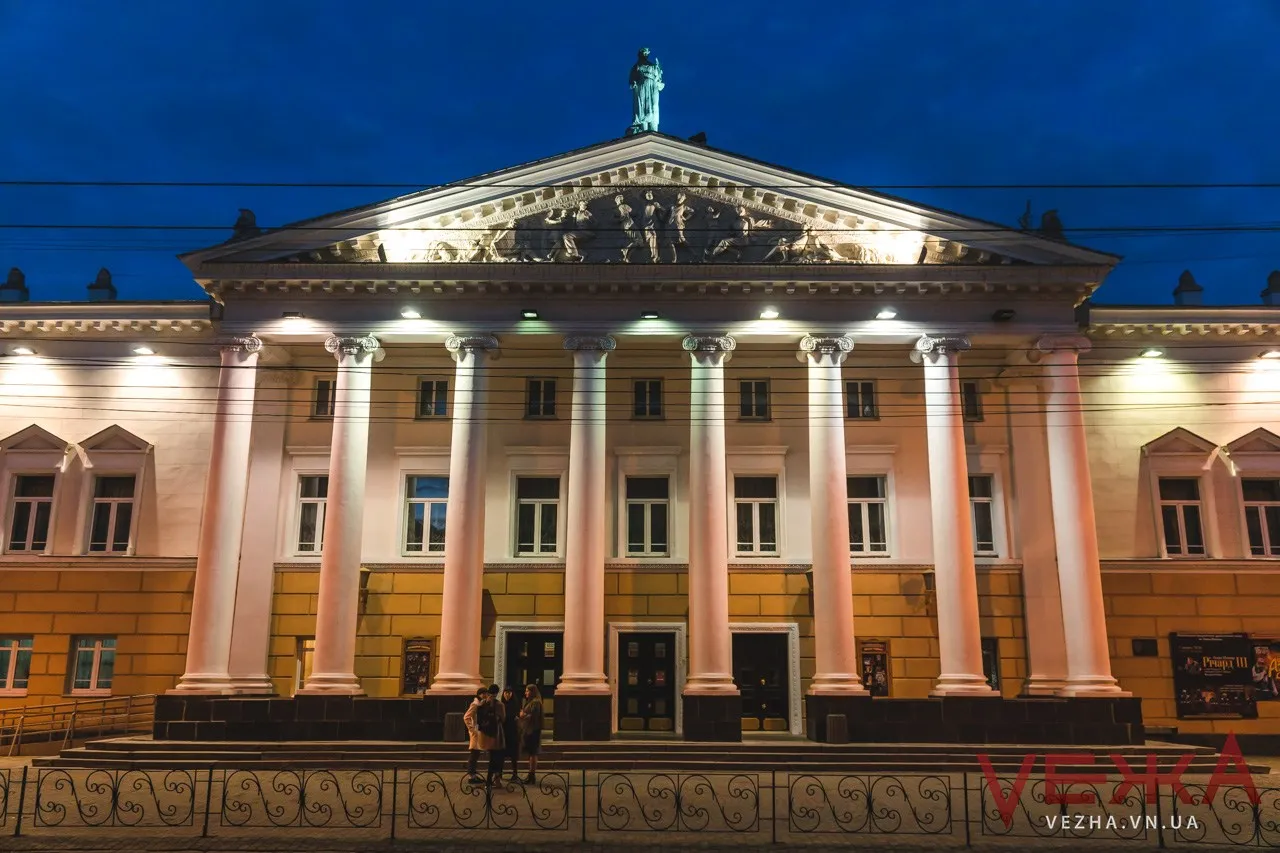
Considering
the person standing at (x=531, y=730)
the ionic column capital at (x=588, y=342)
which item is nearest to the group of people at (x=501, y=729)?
the person standing at (x=531, y=730)

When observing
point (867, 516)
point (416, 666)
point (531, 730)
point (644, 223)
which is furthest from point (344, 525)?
point (867, 516)

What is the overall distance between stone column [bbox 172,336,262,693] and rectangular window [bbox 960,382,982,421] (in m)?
19.2

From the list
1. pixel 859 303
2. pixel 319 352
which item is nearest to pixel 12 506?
pixel 319 352

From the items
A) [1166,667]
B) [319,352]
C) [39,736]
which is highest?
[319,352]

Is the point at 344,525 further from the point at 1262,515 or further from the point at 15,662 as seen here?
the point at 1262,515

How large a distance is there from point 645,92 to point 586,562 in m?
13.2

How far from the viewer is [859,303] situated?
87.4 ft

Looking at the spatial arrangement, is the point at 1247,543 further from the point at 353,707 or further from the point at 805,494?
the point at 353,707

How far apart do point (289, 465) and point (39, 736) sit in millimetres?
9108

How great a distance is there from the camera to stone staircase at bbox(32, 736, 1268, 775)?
72.1ft

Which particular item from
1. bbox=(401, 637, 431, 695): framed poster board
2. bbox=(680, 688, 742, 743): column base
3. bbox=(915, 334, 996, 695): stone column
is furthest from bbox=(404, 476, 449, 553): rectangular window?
bbox=(915, 334, 996, 695): stone column

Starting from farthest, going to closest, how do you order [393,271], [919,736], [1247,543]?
1. [1247,543]
2. [393,271]
3. [919,736]

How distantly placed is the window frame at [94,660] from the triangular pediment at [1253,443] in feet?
102

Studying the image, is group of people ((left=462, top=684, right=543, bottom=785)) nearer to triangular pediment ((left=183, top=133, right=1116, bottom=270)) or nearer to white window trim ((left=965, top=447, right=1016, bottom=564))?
triangular pediment ((left=183, top=133, right=1116, bottom=270))
